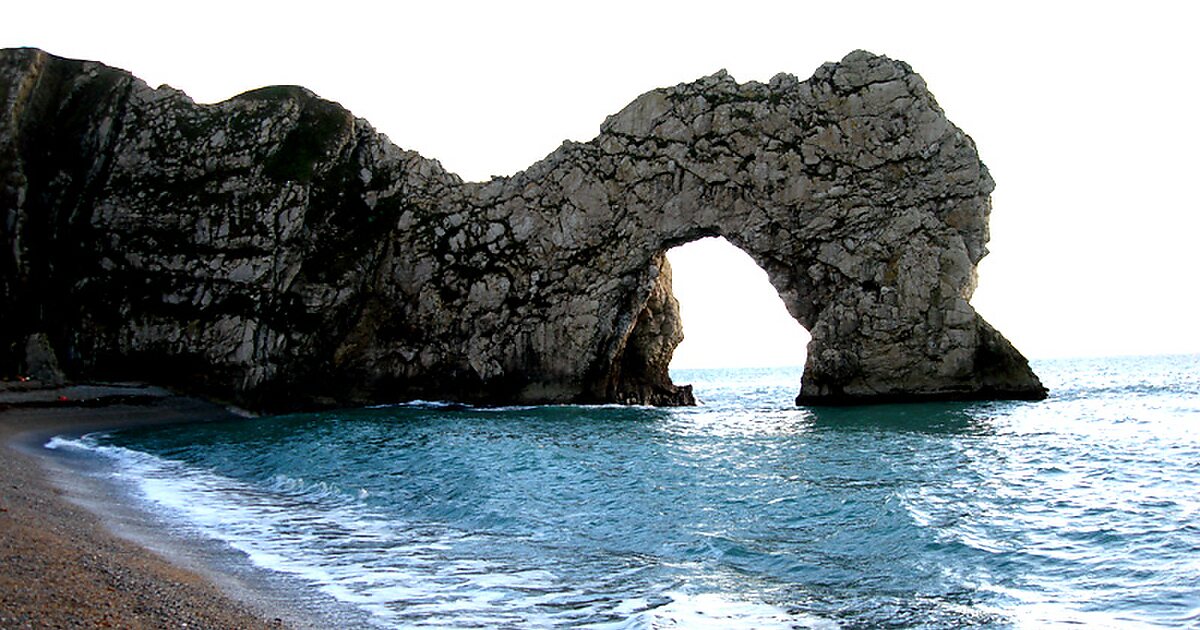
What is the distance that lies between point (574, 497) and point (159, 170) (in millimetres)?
41452

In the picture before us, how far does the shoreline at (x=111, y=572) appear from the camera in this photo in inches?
360

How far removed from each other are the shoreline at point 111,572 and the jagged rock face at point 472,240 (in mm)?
27688

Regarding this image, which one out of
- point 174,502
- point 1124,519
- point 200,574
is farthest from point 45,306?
point 1124,519

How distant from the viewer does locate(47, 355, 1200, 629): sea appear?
11.6 m

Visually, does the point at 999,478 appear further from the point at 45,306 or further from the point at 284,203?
the point at 45,306

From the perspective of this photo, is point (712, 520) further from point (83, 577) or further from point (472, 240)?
point (472, 240)

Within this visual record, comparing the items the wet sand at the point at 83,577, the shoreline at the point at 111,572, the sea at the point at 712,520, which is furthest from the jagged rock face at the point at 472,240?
the wet sand at the point at 83,577

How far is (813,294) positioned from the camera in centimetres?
4809

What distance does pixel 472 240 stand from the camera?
2002 inches

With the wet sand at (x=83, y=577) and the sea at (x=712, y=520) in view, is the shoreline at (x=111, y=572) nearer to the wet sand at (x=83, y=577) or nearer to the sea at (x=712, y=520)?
the wet sand at (x=83, y=577)

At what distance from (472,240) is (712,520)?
35.7 metres

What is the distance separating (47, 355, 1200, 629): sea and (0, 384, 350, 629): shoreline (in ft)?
1.76

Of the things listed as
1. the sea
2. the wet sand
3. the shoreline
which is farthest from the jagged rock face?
the wet sand

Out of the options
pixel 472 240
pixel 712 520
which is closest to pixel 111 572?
pixel 712 520
